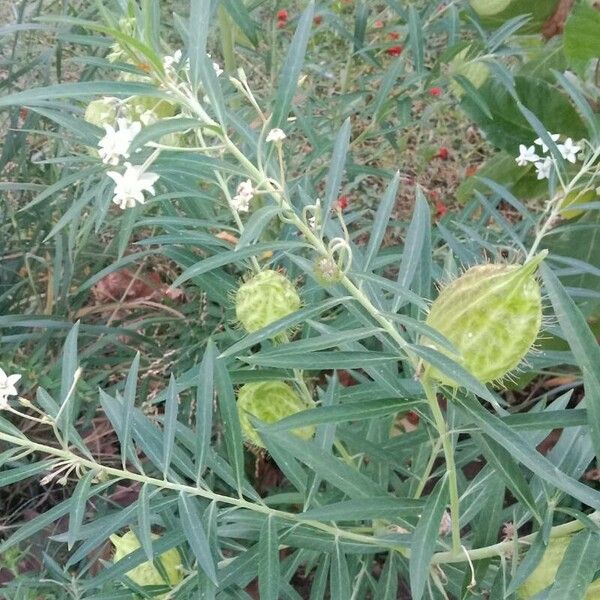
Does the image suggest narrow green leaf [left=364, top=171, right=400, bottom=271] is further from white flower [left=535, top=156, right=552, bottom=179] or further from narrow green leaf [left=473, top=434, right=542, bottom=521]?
white flower [left=535, top=156, right=552, bottom=179]

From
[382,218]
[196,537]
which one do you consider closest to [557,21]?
[382,218]

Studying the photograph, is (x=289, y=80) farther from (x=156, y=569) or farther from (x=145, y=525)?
(x=156, y=569)

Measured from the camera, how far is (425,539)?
2.31 feet

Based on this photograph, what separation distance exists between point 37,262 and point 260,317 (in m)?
1.20

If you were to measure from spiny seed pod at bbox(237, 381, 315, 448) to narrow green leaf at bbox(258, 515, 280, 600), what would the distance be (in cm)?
13

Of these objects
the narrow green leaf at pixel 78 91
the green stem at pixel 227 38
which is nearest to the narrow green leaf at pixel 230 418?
the narrow green leaf at pixel 78 91

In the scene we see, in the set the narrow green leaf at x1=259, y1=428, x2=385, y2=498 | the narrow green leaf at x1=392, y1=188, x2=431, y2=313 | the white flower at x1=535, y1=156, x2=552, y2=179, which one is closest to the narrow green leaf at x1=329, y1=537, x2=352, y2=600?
the narrow green leaf at x1=259, y1=428, x2=385, y2=498

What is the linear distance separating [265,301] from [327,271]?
8.4 inches

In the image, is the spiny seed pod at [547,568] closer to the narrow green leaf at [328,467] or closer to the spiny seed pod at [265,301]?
the narrow green leaf at [328,467]

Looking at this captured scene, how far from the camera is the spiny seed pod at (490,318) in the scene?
602 mm

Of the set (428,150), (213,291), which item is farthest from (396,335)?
(428,150)

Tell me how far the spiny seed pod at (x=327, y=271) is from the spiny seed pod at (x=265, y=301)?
0.20m

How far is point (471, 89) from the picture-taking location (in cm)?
138

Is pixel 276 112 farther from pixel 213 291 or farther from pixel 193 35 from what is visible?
pixel 213 291
